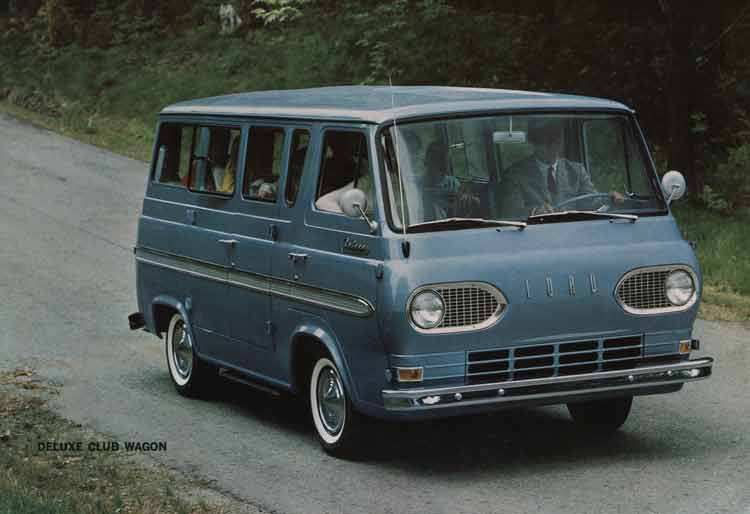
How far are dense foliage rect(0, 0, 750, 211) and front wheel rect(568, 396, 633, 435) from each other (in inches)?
421

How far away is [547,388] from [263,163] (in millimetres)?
2657

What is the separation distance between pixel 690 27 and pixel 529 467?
1281cm

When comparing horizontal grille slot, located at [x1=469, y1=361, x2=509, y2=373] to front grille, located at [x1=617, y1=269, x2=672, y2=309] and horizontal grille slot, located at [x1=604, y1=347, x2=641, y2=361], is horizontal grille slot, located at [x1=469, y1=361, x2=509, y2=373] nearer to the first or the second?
horizontal grille slot, located at [x1=604, y1=347, x2=641, y2=361]

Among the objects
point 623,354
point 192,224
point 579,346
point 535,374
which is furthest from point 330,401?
point 192,224

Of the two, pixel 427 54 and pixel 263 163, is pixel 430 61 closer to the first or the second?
pixel 427 54

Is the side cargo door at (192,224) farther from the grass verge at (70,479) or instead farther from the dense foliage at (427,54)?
the dense foliage at (427,54)

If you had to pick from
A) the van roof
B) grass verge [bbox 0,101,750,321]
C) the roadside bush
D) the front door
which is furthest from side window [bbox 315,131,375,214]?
the roadside bush

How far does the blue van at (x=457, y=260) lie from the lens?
7684mm

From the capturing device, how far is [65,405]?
33.3ft

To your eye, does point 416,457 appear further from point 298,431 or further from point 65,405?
point 65,405

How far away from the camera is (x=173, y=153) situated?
36.1ft

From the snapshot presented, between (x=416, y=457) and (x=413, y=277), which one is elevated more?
(x=413, y=277)

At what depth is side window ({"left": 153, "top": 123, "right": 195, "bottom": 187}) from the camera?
10.7 m

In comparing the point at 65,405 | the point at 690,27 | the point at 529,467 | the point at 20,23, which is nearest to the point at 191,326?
the point at 65,405
